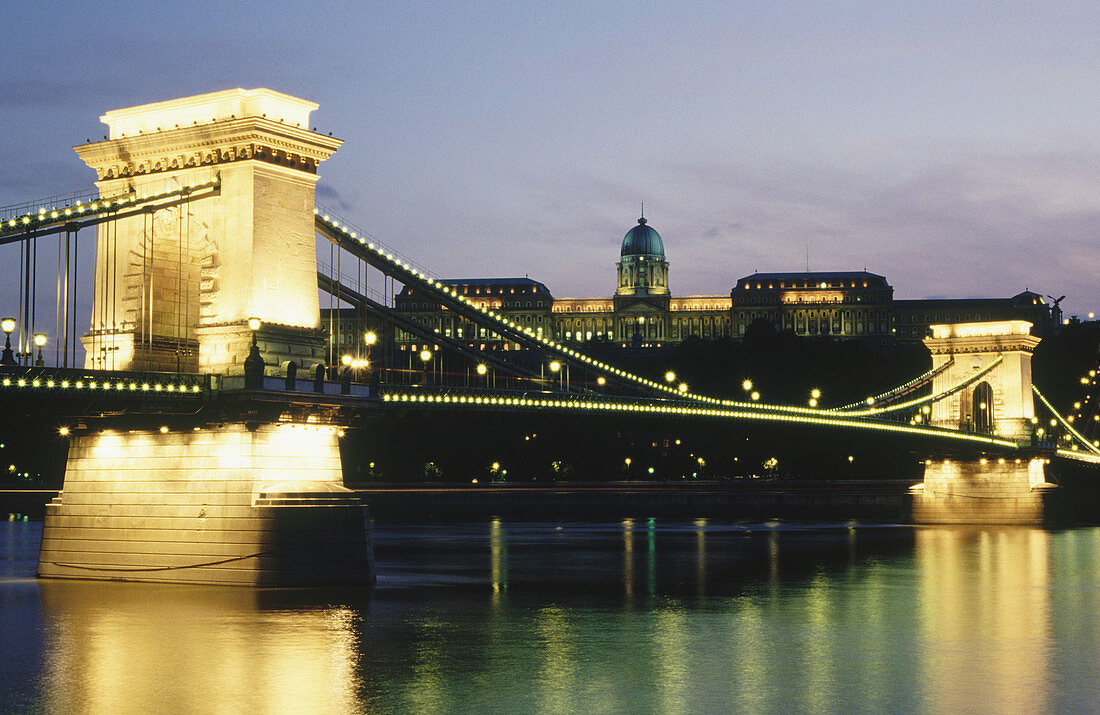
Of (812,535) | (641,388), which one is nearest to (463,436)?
(812,535)

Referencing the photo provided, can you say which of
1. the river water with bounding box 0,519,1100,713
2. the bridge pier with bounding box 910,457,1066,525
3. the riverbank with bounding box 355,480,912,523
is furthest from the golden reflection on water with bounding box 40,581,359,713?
the riverbank with bounding box 355,480,912,523

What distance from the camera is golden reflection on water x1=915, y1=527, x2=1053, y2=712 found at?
23.9 meters

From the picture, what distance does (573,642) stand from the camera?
97.7ft

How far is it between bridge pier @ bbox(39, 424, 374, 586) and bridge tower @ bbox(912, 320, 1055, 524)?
6012cm

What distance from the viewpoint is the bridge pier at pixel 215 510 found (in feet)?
124

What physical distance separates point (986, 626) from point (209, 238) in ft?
75.1

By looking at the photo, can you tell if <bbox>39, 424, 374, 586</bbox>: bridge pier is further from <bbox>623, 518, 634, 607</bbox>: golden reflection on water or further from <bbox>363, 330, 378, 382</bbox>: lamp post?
<bbox>623, 518, 634, 607</bbox>: golden reflection on water

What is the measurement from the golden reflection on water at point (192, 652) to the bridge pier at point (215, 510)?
46.1 inches

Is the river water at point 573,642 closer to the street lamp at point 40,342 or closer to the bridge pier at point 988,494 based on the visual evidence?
the street lamp at point 40,342

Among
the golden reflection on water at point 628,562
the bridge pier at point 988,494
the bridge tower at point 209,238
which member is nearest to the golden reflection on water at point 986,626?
the golden reflection on water at point 628,562

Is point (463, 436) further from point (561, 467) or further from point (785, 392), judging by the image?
point (785, 392)

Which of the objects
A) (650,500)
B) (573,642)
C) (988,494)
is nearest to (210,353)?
(573,642)

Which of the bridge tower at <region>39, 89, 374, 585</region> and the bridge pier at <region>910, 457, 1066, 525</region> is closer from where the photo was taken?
the bridge tower at <region>39, 89, 374, 585</region>

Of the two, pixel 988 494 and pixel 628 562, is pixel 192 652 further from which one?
pixel 988 494
